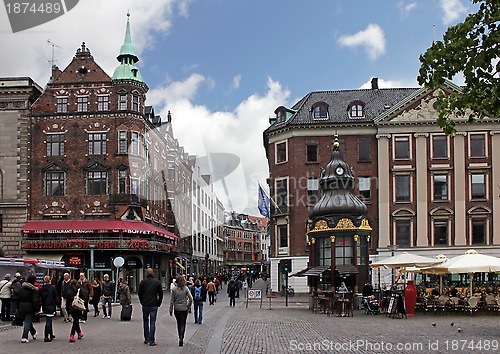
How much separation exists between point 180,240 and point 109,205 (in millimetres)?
21134

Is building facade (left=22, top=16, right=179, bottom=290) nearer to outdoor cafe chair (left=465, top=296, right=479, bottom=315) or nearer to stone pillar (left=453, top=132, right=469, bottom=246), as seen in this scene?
stone pillar (left=453, top=132, right=469, bottom=246)

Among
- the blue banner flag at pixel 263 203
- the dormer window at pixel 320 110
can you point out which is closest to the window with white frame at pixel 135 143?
the blue banner flag at pixel 263 203

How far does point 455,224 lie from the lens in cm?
5456

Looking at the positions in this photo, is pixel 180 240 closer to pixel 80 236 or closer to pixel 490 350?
pixel 80 236

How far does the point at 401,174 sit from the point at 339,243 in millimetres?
23718

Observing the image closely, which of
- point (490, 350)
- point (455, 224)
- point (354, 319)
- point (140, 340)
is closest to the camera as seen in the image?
point (490, 350)

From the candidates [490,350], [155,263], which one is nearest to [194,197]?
[155,263]

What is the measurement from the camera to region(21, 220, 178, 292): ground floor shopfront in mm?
54344

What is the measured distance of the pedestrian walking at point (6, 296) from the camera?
2311 cm

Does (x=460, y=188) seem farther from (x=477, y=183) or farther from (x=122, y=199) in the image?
(x=122, y=199)

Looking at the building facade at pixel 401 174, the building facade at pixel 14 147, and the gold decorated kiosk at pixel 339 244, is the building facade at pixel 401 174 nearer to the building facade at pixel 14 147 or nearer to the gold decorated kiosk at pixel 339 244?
the building facade at pixel 14 147

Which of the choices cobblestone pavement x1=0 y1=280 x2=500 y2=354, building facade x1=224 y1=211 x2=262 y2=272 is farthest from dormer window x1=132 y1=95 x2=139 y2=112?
building facade x1=224 y1=211 x2=262 y2=272

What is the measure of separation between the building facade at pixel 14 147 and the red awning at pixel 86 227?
77.3 inches

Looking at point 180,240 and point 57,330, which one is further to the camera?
point 180,240
